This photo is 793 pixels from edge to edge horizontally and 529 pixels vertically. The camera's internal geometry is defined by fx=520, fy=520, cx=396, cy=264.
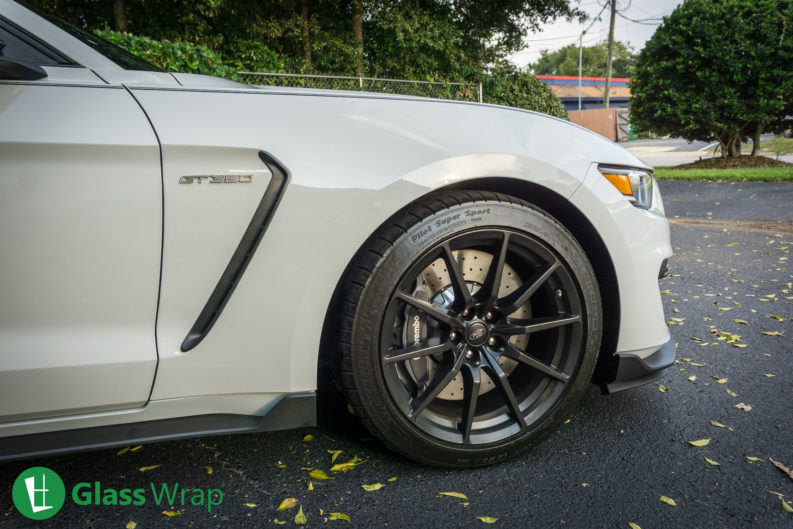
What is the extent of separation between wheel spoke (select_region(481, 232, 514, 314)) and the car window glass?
1.34 meters

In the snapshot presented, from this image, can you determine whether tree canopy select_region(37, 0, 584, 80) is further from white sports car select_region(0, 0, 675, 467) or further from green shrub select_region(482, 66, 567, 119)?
white sports car select_region(0, 0, 675, 467)

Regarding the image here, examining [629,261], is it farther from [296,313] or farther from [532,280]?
[296,313]

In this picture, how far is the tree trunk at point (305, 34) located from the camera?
16.2 meters

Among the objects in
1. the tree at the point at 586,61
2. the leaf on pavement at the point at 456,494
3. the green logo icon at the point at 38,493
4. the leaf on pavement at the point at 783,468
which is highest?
the tree at the point at 586,61

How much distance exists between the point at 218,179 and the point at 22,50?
62cm

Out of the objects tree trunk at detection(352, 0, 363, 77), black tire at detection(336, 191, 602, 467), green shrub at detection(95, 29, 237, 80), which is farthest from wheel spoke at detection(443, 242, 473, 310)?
tree trunk at detection(352, 0, 363, 77)

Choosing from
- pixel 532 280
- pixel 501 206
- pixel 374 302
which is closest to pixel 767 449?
pixel 532 280

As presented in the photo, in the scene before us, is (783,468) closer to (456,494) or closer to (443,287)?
(456,494)

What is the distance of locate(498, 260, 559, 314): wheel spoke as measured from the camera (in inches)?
67.5

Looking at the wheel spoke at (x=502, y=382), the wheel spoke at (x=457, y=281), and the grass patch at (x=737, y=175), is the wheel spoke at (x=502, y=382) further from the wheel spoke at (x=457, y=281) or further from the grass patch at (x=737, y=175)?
the grass patch at (x=737, y=175)

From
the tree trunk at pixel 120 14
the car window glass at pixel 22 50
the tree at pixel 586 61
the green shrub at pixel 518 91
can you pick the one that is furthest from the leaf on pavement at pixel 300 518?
the tree at pixel 586 61

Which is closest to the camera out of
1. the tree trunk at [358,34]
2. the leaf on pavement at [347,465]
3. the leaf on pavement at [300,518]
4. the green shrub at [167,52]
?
the leaf on pavement at [300,518]

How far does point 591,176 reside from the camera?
1.76 m

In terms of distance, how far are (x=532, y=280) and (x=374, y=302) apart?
1.83 feet
